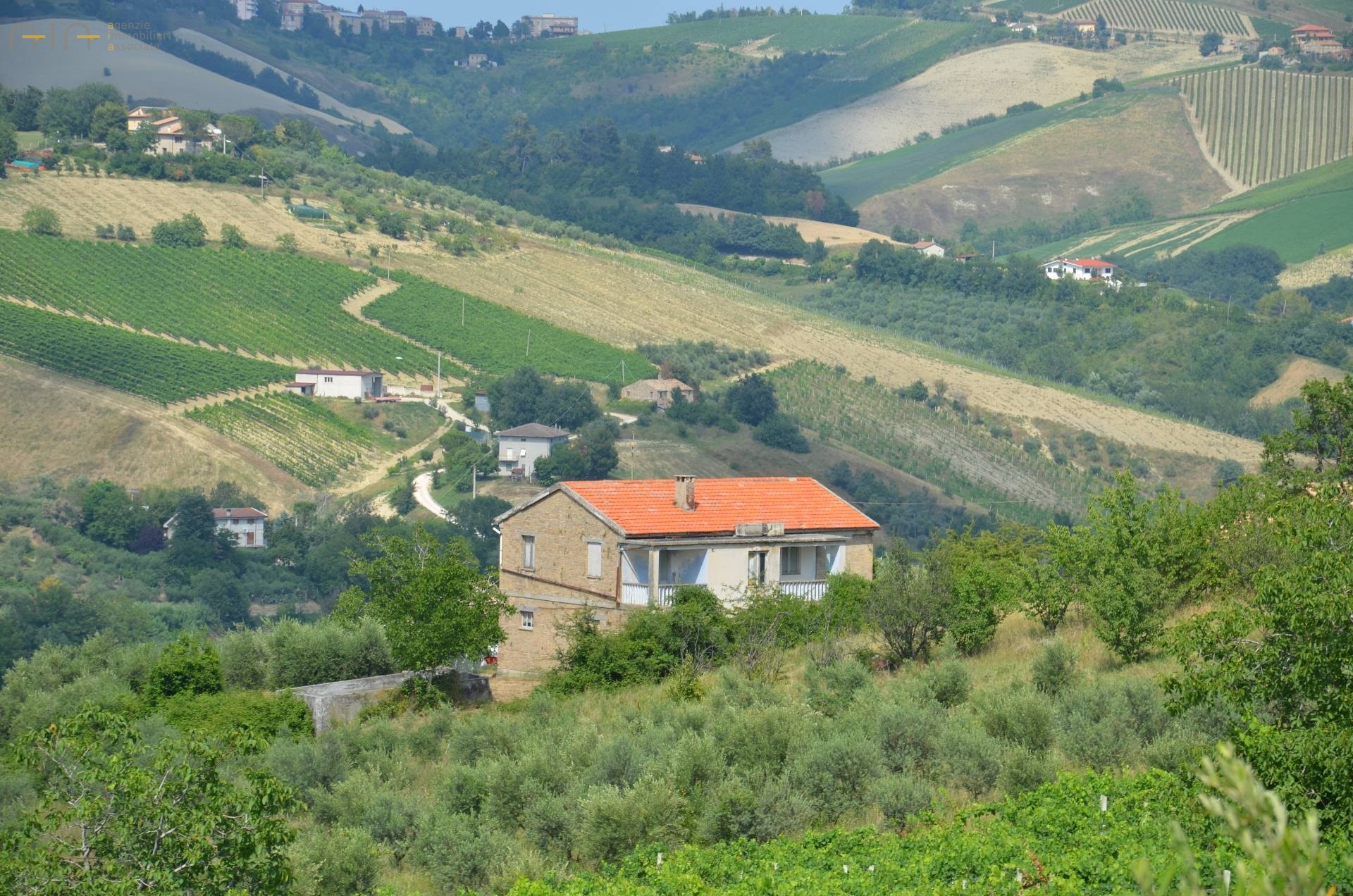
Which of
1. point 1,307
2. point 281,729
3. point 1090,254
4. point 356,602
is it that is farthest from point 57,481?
point 1090,254

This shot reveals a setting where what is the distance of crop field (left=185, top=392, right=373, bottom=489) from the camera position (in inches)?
3580

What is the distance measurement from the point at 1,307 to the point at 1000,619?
82.2 metres

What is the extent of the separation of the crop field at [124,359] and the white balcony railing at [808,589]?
62.9 meters

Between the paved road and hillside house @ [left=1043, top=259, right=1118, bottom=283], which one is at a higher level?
the paved road

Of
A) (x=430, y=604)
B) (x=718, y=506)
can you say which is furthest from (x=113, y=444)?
(x=430, y=604)

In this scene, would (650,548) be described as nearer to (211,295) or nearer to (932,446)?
(932,446)

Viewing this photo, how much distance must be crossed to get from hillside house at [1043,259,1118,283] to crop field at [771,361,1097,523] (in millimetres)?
58170

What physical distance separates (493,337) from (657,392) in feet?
45.3

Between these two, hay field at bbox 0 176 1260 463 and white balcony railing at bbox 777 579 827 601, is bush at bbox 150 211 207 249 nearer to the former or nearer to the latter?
hay field at bbox 0 176 1260 463

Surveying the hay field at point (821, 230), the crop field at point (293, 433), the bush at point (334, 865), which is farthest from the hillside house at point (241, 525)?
the hay field at point (821, 230)

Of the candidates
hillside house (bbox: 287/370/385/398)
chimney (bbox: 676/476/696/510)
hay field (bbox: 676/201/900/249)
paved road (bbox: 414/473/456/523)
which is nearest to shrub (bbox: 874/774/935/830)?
chimney (bbox: 676/476/696/510)

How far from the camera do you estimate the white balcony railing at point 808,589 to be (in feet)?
122

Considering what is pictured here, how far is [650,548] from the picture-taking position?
3612 cm

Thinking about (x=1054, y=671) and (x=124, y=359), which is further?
(x=124, y=359)
